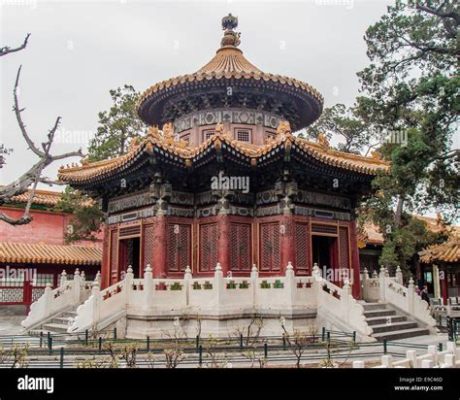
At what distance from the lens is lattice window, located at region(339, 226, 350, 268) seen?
17328 millimetres

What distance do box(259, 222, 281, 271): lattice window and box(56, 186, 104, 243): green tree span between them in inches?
409

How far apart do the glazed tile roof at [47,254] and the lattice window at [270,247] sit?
1345 centimetres

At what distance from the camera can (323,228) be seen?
16.8 metres

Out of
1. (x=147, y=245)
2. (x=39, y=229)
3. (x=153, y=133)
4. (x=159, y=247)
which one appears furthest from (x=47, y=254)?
(x=153, y=133)

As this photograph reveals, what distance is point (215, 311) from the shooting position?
44.8 feet

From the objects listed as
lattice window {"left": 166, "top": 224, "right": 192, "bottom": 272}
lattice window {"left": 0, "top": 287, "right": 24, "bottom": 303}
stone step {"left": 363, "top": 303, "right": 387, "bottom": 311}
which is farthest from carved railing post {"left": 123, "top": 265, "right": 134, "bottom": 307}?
lattice window {"left": 0, "top": 287, "right": 24, "bottom": 303}

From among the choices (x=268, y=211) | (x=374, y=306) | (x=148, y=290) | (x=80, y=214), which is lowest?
(x=374, y=306)

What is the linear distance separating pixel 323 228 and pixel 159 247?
548cm

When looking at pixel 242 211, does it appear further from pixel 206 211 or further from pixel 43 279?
pixel 43 279

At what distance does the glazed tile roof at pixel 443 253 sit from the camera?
2792 centimetres

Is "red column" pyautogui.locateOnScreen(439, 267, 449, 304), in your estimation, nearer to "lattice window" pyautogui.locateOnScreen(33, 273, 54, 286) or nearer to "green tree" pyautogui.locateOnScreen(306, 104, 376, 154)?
"green tree" pyautogui.locateOnScreen(306, 104, 376, 154)

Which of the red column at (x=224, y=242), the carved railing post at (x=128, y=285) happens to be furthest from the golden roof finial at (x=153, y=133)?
the carved railing post at (x=128, y=285)
